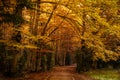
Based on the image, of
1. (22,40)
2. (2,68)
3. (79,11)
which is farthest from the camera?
(2,68)

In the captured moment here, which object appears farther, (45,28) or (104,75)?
(104,75)

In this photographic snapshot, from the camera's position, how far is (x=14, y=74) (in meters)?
25.6

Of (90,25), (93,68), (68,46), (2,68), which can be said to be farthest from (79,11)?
(68,46)

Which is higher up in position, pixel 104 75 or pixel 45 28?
pixel 45 28

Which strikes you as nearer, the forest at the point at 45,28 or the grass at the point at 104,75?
the forest at the point at 45,28

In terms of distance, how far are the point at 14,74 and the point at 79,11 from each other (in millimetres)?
11174

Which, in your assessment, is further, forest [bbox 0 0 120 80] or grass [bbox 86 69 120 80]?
grass [bbox 86 69 120 80]

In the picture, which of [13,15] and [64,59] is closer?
[13,15]

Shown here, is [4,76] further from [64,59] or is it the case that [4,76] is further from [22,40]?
[64,59]

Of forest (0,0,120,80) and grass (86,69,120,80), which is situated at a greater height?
forest (0,0,120,80)

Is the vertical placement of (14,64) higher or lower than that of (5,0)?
lower

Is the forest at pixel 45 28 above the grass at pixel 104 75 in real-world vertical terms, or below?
above

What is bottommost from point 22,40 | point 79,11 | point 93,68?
point 93,68

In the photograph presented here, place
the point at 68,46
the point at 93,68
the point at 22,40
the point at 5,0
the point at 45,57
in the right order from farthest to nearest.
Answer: the point at 68,46
the point at 93,68
the point at 45,57
the point at 22,40
the point at 5,0
